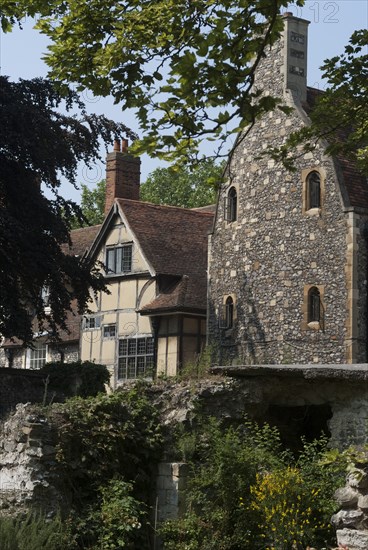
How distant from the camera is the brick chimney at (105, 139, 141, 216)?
44562 millimetres

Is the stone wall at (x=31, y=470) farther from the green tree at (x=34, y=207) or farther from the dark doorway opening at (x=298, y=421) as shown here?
the green tree at (x=34, y=207)

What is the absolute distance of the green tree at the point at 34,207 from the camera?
29422 mm

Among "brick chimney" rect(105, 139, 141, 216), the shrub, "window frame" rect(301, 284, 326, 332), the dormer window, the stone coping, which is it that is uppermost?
"brick chimney" rect(105, 139, 141, 216)

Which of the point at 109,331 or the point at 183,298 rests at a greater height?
the point at 183,298

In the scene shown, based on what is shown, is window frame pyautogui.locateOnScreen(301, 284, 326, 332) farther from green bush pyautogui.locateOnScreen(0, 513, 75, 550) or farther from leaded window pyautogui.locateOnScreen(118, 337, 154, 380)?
green bush pyautogui.locateOnScreen(0, 513, 75, 550)

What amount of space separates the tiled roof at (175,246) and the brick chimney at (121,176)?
69.7 inches

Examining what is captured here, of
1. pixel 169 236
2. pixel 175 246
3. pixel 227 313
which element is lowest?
pixel 227 313

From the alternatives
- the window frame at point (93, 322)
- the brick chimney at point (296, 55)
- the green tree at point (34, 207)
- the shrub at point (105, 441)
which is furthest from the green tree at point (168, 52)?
the window frame at point (93, 322)

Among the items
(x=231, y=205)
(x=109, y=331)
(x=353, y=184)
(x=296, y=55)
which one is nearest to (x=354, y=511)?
(x=353, y=184)

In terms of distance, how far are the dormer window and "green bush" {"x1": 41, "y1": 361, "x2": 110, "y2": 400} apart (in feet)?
39.9

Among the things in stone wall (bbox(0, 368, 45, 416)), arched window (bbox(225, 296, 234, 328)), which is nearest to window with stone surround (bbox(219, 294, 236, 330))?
arched window (bbox(225, 296, 234, 328))

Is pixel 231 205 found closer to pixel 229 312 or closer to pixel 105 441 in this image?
pixel 229 312

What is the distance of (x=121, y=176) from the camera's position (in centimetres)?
4500

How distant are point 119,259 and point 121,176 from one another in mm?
4569
